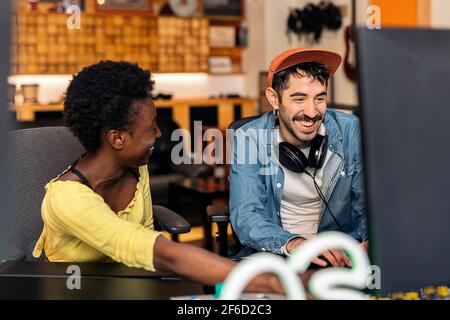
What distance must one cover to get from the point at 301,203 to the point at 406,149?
106 cm

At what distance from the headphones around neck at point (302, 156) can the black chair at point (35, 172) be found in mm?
367

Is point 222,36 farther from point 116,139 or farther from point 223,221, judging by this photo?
point 116,139

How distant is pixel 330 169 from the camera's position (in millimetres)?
1880

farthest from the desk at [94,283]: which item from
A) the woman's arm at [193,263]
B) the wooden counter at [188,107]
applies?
the wooden counter at [188,107]

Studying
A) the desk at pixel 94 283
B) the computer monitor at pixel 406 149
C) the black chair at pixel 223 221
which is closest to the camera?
the computer monitor at pixel 406 149

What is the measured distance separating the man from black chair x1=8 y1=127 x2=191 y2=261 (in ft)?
0.82

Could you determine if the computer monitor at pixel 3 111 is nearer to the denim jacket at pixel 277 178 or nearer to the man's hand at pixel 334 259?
the man's hand at pixel 334 259

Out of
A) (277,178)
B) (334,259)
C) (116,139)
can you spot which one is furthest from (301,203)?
(116,139)

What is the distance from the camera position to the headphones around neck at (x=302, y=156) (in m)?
1.82

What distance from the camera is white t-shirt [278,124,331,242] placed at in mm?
1877

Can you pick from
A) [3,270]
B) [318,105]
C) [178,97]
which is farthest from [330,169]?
[178,97]

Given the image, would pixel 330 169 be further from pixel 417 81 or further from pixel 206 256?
pixel 417 81

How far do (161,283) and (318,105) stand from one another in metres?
0.86

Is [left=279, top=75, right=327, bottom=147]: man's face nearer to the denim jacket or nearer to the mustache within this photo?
the mustache
